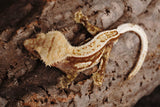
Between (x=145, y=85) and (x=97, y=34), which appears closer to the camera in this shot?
(x=97, y=34)

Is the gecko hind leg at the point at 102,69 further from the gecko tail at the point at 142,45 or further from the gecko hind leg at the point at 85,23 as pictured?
the gecko tail at the point at 142,45

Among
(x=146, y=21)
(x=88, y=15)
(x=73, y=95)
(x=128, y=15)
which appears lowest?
(x=73, y=95)

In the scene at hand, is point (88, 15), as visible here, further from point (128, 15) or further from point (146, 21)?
point (146, 21)

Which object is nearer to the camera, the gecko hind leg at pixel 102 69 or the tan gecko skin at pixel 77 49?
the tan gecko skin at pixel 77 49

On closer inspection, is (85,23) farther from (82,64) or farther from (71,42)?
(82,64)

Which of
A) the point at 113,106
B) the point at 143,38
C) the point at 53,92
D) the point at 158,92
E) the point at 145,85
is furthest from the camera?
the point at 158,92

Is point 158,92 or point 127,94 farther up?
point 127,94

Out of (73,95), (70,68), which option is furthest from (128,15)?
(73,95)

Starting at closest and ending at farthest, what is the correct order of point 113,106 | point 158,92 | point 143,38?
point 143,38 → point 113,106 → point 158,92

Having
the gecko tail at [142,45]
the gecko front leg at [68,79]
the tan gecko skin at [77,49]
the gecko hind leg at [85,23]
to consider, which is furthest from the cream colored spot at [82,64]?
the gecko tail at [142,45]
